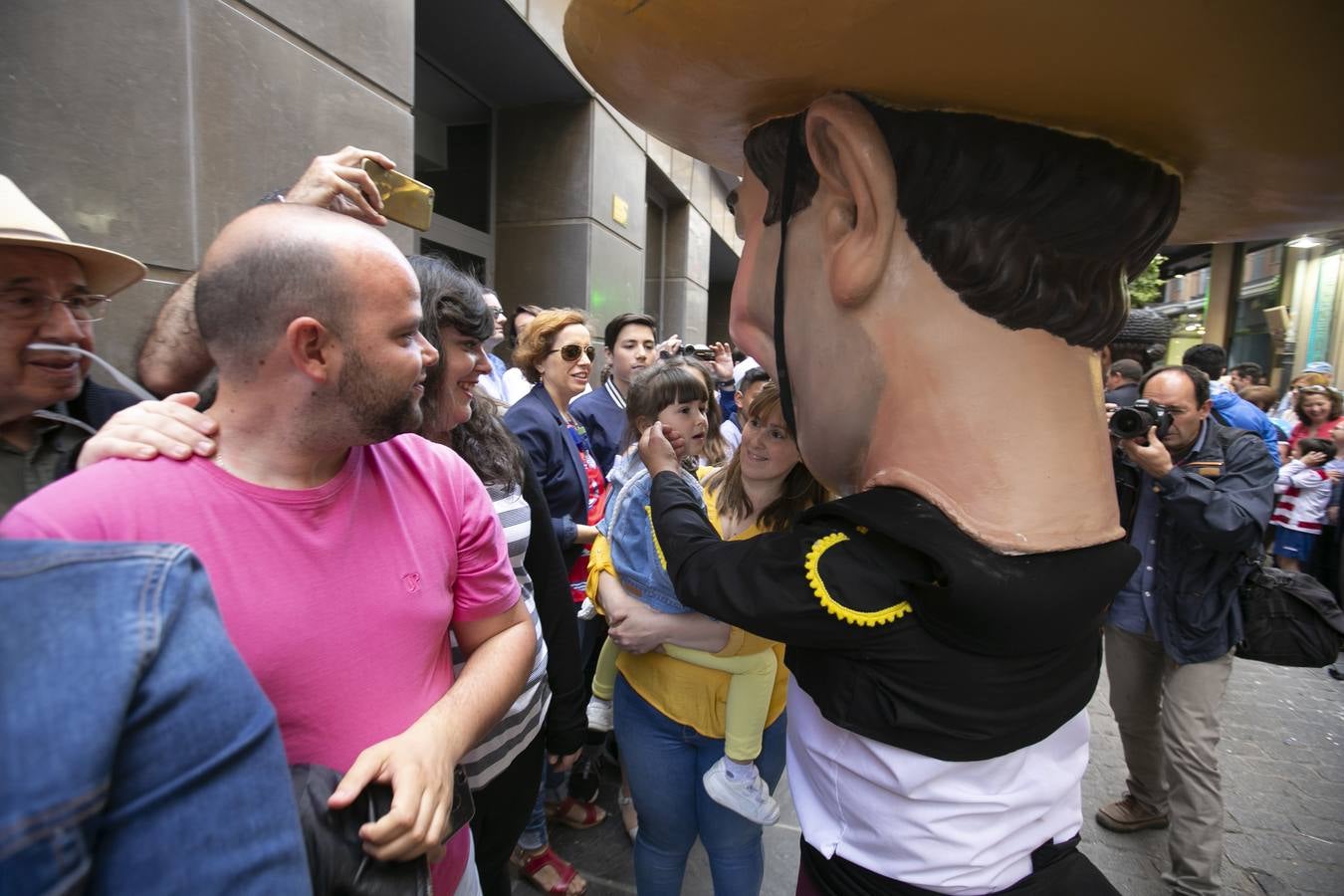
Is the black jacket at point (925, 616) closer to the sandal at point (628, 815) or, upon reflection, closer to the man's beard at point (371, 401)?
the man's beard at point (371, 401)

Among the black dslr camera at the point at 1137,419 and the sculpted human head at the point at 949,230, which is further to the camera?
the black dslr camera at the point at 1137,419

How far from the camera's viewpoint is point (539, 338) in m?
3.50

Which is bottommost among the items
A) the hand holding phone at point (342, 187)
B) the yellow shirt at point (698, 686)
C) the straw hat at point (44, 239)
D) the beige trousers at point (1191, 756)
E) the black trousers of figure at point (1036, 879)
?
the beige trousers at point (1191, 756)

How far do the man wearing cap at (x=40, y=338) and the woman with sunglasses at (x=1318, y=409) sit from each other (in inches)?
324

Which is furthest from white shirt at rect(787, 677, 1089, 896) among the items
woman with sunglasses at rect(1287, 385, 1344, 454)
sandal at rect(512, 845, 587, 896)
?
woman with sunglasses at rect(1287, 385, 1344, 454)

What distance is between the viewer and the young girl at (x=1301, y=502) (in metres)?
5.59

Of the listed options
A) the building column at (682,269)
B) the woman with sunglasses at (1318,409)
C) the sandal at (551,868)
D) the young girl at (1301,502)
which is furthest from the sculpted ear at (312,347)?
the building column at (682,269)

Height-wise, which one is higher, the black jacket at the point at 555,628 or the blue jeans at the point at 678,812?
the black jacket at the point at 555,628

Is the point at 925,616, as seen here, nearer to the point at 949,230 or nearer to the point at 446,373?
the point at 949,230

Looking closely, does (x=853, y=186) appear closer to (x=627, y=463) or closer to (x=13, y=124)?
(x=627, y=463)

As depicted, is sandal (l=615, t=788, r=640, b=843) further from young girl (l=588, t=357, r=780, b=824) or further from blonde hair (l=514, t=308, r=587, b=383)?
Answer: blonde hair (l=514, t=308, r=587, b=383)

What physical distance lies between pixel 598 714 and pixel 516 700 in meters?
1.07

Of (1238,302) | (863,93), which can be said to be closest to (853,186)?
(863,93)

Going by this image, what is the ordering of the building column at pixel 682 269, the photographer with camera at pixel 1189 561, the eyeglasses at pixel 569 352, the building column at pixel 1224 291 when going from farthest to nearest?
the building column at pixel 1224 291 → the building column at pixel 682 269 → the eyeglasses at pixel 569 352 → the photographer with camera at pixel 1189 561
